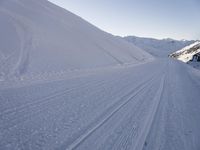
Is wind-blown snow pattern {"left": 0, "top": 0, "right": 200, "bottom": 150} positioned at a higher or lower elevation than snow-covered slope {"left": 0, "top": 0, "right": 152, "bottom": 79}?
lower

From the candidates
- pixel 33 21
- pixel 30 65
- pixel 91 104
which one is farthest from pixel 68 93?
pixel 33 21

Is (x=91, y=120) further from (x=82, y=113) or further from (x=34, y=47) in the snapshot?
(x=34, y=47)

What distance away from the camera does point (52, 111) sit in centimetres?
788

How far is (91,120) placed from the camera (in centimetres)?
764

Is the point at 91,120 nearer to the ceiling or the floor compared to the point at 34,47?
nearer to the floor

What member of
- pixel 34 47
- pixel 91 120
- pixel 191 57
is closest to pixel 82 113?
pixel 91 120

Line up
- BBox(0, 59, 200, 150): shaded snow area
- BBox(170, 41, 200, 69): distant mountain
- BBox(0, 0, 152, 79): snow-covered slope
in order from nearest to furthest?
BBox(0, 59, 200, 150): shaded snow area → BBox(0, 0, 152, 79): snow-covered slope → BBox(170, 41, 200, 69): distant mountain

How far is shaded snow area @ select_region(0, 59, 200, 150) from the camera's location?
241 inches

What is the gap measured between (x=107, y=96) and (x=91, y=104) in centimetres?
163

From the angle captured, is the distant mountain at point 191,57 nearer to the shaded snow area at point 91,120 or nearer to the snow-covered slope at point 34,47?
the snow-covered slope at point 34,47

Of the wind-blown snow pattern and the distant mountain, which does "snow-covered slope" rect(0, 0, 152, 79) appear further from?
the distant mountain

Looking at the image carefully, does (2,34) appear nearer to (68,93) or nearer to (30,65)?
(30,65)

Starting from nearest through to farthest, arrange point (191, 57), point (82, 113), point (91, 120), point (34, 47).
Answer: point (91, 120) < point (82, 113) < point (34, 47) < point (191, 57)

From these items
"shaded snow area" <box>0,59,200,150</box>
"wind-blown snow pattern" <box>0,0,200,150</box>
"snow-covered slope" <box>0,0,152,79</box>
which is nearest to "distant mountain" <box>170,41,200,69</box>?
"snow-covered slope" <box>0,0,152,79</box>
